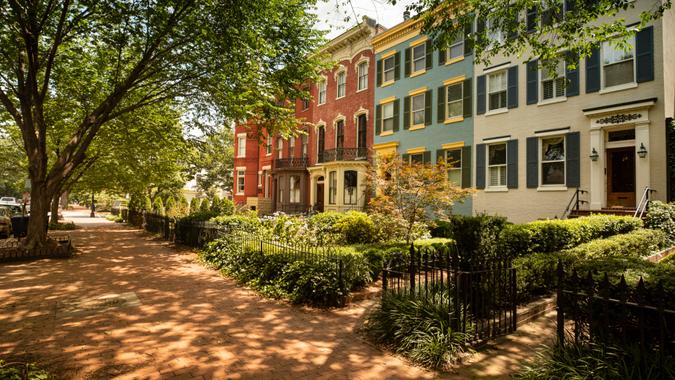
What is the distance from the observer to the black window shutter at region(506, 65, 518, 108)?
645 inches

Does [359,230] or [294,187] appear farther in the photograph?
[294,187]

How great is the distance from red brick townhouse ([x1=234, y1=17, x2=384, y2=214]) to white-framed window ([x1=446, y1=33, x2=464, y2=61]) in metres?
5.61

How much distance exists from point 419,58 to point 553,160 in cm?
991

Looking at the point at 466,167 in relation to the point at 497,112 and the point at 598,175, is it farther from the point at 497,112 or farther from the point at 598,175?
the point at 598,175

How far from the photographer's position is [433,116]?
20.1 meters

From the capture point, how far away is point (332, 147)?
2692cm

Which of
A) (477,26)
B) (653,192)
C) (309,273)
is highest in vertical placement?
(477,26)

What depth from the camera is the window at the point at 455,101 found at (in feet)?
61.9

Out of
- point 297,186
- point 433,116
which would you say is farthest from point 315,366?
point 297,186

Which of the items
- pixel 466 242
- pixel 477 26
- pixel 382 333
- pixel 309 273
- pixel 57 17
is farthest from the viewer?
pixel 477 26

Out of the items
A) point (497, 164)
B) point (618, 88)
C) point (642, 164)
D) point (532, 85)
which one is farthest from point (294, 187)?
point (642, 164)

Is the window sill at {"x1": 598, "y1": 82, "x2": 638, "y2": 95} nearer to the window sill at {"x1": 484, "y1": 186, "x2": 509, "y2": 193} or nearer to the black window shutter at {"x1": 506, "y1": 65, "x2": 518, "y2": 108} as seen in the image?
the black window shutter at {"x1": 506, "y1": 65, "x2": 518, "y2": 108}

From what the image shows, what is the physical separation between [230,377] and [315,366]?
101cm

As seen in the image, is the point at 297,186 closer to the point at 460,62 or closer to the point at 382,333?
the point at 460,62
